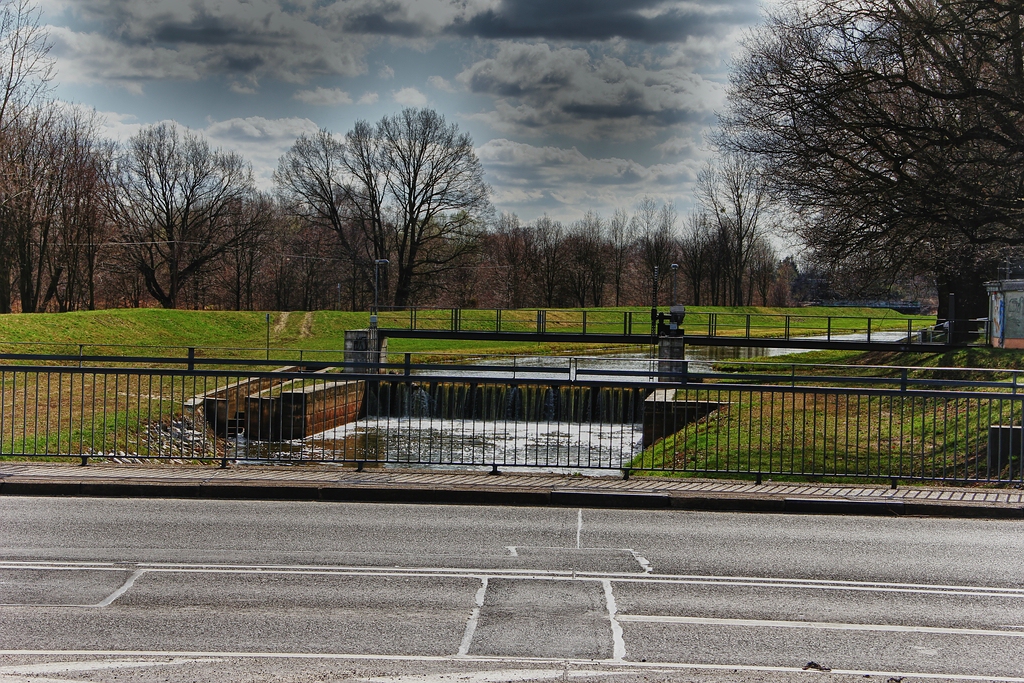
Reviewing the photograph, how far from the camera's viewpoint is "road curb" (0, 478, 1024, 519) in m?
10.8

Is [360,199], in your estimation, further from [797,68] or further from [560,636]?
[560,636]

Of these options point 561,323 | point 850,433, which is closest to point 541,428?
point 850,433

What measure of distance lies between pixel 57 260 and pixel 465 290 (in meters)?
31.0

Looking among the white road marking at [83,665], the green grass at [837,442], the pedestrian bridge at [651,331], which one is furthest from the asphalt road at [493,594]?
the pedestrian bridge at [651,331]

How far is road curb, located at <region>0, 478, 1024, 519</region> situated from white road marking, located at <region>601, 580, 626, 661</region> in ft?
10.9

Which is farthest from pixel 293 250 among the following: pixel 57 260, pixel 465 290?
pixel 57 260

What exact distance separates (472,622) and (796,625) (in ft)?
7.50

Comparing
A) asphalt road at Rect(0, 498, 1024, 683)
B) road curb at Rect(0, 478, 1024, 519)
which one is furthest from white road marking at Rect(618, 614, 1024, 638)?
road curb at Rect(0, 478, 1024, 519)

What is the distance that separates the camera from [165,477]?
11359 mm

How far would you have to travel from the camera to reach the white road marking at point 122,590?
6822 mm

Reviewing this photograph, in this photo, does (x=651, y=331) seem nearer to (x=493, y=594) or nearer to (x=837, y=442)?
(x=837, y=442)

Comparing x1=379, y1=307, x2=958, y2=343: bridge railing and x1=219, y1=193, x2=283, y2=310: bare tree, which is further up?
x1=219, y1=193, x2=283, y2=310: bare tree

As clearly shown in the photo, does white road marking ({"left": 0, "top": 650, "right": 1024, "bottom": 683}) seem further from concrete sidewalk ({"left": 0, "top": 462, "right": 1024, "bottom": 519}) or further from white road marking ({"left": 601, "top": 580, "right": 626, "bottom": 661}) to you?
concrete sidewalk ({"left": 0, "top": 462, "right": 1024, "bottom": 519})

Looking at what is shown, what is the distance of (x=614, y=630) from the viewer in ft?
21.0
